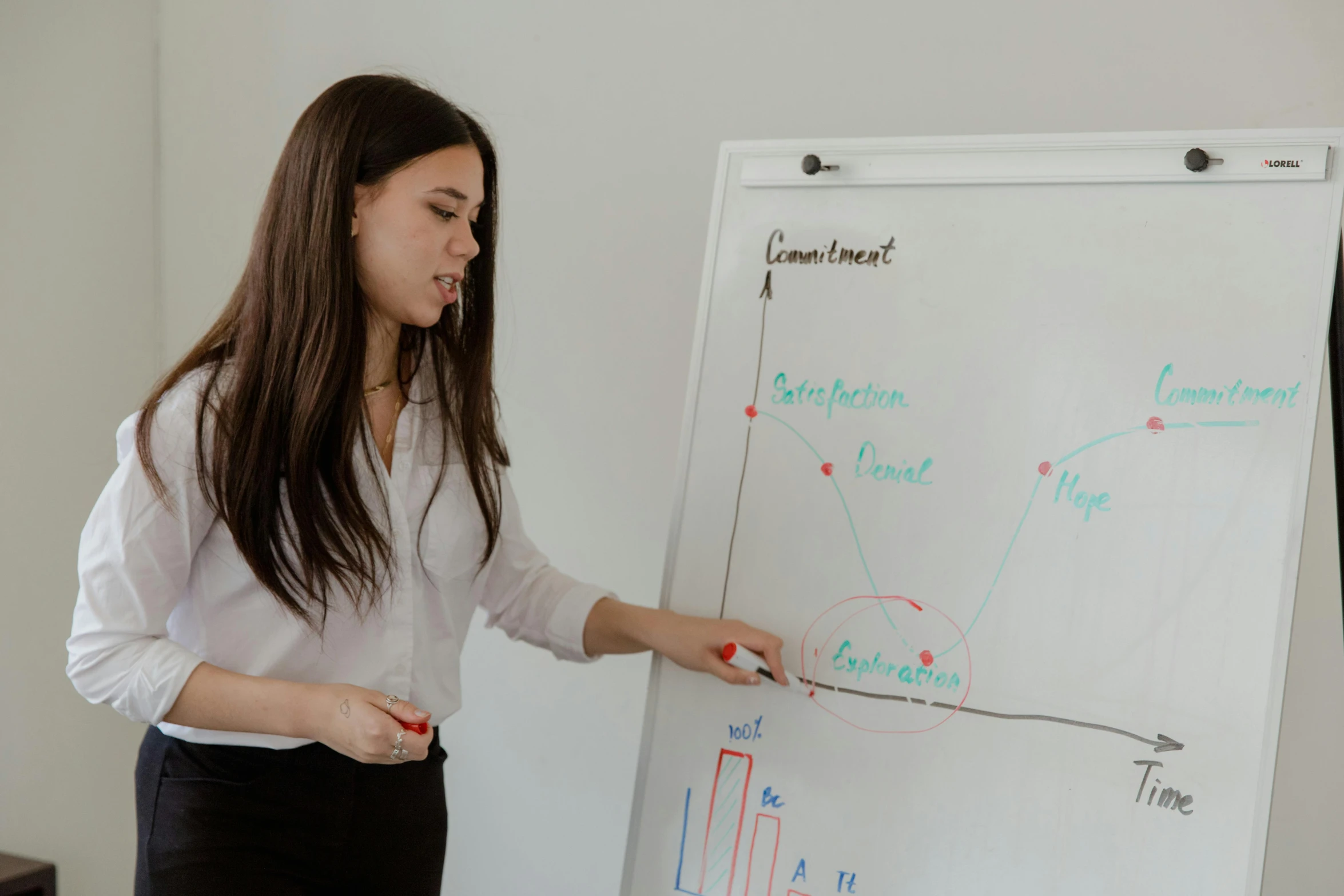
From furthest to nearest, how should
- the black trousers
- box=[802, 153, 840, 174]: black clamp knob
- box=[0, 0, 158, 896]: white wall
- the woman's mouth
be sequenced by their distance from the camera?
box=[0, 0, 158, 896]: white wall < box=[802, 153, 840, 174]: black clamp knob < the woman's mouth < the black trousers

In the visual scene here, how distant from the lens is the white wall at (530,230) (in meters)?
1.68

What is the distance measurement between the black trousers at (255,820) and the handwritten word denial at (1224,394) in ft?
3.19

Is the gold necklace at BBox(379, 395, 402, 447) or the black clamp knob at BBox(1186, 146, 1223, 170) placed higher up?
the black clamp knob at BBox(1186, 146, 1223, 170)

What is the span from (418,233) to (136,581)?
18.5 inches

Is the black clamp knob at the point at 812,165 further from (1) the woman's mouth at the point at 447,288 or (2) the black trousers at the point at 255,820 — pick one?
(2) the black trousers at the point at 255,820

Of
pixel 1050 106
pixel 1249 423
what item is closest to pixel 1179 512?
pixel 1249 423

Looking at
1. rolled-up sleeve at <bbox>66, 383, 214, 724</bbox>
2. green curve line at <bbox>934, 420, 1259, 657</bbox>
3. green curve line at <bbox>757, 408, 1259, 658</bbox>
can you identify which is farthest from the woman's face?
green curve line at <bbox>934, 420, 1259, 657</bbox>

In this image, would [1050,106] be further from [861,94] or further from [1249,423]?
[1249,423]

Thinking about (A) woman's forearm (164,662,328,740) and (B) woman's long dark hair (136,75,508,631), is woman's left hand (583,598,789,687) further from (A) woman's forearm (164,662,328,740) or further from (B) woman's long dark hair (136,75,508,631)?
(A) woman's forearm (164,662,328,740)

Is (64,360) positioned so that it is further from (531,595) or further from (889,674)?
(889,674)

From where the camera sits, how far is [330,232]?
1.13 meters

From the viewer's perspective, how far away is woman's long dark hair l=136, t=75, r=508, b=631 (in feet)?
3.61

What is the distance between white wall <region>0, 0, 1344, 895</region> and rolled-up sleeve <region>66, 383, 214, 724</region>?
1.00 metres

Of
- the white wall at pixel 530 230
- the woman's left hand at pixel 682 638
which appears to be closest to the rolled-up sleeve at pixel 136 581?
the woman's left hand at pixel 682 638
